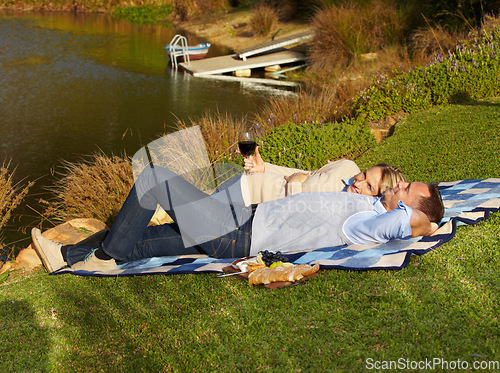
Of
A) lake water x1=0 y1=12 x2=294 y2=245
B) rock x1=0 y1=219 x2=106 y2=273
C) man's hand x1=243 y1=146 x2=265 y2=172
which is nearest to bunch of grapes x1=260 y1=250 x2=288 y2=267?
man's hand x1=243 y1=146 x2=265 y2=172

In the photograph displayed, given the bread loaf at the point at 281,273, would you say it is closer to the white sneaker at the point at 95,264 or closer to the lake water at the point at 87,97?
the white sneaker at the point at 95,264

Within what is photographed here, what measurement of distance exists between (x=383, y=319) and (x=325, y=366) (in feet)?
1.60

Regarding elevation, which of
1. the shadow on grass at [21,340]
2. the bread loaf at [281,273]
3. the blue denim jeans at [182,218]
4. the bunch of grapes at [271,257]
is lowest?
the shadow on grass at [21,340]

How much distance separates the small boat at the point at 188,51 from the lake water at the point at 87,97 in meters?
0.65

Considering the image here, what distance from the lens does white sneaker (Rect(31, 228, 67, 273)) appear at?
3.67 metres

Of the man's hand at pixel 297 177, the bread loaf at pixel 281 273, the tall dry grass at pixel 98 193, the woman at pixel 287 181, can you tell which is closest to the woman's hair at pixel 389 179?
the woman at pixel 287 181

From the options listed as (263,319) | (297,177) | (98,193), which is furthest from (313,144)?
(263,319)

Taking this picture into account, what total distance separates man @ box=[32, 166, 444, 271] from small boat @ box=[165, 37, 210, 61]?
51.1 ft

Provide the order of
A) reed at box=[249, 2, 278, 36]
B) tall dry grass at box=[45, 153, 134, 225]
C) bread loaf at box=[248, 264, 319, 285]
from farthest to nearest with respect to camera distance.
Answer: reed at box=[249, 2, 278, 36]
tall dry grass at box=[45, 153, 134, 225]
bread loaf at box=[248, 264, 319, 285]

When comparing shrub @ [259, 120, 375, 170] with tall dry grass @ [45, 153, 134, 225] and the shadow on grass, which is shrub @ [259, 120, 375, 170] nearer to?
tall dry grass @ [45, 153, 134, 225]

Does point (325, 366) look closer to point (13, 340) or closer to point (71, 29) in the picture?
point (13, 340)

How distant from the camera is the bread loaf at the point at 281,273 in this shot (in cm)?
299

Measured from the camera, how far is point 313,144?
6.44 metres

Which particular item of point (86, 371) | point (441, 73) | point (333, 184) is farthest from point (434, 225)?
point (441, 73)
